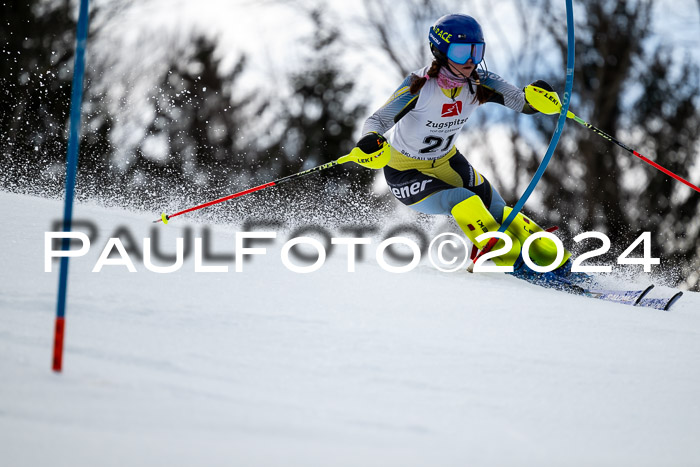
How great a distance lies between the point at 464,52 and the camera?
13.1 ft

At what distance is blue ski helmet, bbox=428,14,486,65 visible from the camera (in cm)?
396

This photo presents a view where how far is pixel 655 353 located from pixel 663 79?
13.7 meters

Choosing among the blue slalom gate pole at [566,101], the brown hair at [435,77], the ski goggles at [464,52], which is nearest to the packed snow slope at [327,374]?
the blue slalom gate pole at [566,101]

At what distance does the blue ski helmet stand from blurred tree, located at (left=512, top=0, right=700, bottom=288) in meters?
11.2

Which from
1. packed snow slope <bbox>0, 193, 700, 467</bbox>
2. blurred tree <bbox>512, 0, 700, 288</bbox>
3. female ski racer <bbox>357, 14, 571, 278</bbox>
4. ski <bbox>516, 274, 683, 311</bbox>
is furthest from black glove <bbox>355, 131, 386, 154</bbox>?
blurred tree <bbox>512, 0, 700, 288</bbox>

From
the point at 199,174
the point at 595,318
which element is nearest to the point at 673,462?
the point at 595,318

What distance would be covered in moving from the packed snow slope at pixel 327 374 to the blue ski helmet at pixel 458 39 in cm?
135

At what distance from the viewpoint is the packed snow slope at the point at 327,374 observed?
157 cm

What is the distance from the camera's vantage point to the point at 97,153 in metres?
20.5

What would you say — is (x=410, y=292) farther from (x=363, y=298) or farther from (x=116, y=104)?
(x=116, y=104)

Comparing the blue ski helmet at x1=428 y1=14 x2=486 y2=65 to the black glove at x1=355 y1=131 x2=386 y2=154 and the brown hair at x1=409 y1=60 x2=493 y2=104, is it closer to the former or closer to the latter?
the brown hair at x1=409 y1=60 x2=493 y2=104
